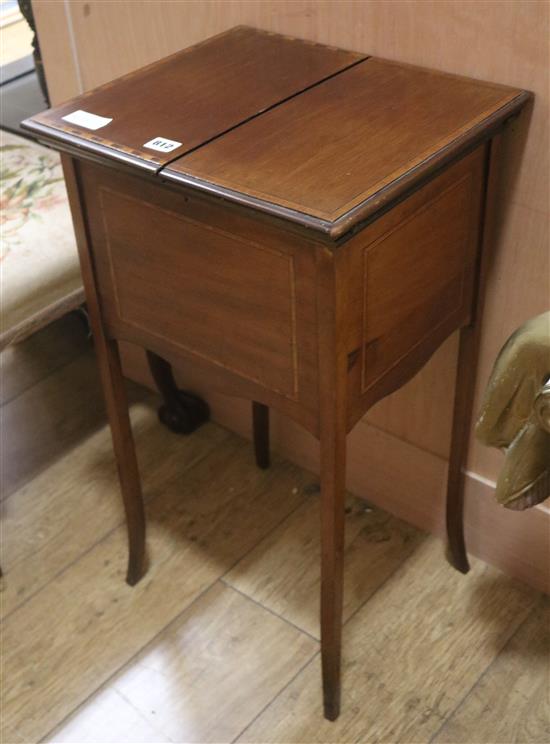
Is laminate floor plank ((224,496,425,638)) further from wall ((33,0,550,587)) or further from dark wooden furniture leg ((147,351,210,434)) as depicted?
dark wooden furniture leg ((147,351,210,434))

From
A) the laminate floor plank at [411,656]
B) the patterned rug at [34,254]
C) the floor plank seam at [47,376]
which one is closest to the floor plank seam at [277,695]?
the laminate floor plank at [411,656]

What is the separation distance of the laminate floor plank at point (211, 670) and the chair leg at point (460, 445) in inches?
10.9

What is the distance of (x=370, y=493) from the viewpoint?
1641 mm

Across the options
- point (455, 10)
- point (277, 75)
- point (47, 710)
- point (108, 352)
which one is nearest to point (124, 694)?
point (47, 710)

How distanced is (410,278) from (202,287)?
0.77 ft

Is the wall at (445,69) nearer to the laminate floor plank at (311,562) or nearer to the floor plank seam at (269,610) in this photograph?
the laminate floor plank at (311,562)

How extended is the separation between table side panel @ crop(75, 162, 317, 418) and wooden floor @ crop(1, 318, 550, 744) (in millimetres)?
495

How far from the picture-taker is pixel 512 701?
4.35 ft

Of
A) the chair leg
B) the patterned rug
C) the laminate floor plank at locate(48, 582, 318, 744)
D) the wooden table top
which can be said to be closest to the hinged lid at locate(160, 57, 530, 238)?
the wooden table top

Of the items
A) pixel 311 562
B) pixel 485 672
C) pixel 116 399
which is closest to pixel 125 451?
pixel 116 399

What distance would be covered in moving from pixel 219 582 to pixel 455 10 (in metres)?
0.92

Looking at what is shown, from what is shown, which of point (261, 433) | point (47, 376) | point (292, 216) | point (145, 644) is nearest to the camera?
point (292, 216)

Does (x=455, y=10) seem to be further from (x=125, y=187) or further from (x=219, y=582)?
(x=219, y=582)

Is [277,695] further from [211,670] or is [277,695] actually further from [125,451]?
[125,451]
